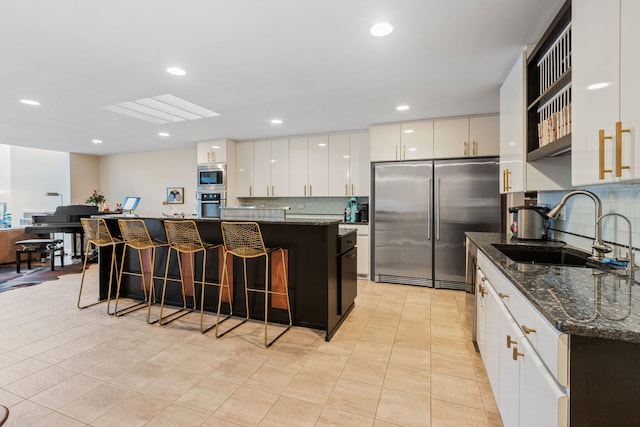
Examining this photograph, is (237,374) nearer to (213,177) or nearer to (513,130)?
(513,130)

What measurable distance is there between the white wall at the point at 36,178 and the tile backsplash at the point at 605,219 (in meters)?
8.99

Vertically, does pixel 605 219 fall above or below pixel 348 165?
below

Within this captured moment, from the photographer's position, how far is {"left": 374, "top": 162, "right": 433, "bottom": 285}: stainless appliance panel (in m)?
4.37

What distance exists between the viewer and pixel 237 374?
7.22 ft

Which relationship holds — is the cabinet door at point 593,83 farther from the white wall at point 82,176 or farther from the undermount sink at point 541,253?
the white wall at point 82,176

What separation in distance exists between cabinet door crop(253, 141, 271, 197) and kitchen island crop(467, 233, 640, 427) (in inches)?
182

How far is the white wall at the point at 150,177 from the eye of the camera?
679 cm

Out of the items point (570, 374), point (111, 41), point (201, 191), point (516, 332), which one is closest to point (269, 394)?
point (516, 332)

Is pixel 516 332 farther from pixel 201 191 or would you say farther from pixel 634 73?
pixel 201 191

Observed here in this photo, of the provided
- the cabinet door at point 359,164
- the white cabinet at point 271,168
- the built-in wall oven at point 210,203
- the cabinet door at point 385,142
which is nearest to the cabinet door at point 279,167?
the white cabinet at point 271,168

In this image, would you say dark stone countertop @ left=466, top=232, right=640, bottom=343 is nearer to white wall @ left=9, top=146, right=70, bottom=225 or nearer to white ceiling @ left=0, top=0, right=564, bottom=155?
white ceiling @ left=0, top=0, right=564, bottom=155

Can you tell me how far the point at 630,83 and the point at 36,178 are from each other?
10.1m

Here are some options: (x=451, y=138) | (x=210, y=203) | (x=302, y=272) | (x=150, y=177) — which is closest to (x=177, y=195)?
(x=150, y=177)

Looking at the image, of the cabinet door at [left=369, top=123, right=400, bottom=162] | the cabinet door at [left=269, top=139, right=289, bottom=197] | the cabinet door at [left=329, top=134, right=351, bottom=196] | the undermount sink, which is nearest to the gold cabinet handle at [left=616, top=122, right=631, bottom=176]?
the undermount sink
